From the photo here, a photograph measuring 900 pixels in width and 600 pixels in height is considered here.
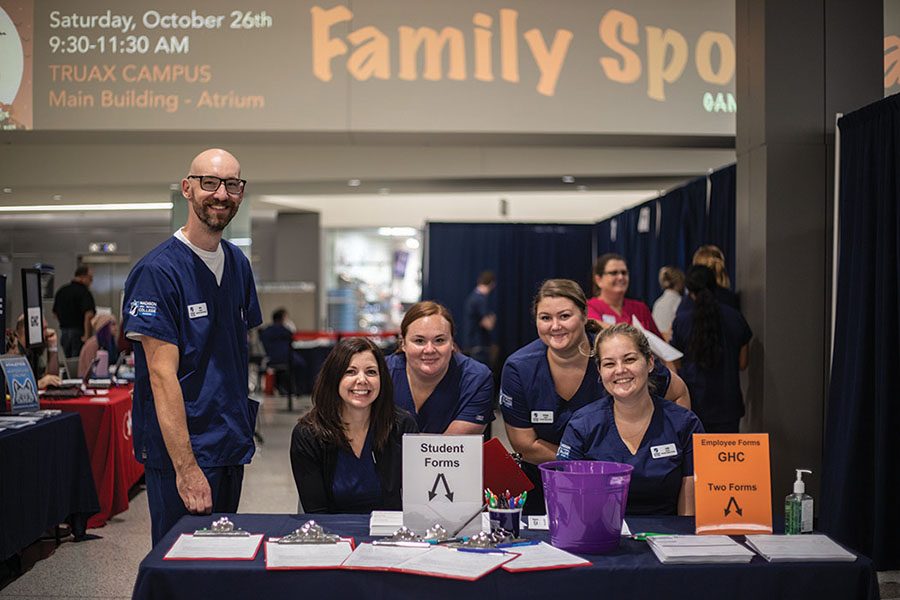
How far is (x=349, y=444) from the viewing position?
2.51 m

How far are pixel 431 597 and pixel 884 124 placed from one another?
2.92 m

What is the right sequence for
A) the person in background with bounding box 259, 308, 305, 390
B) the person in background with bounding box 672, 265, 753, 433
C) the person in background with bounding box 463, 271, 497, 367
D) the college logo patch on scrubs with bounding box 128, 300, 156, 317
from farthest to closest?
the person in background with bounding box 259, 308, 305, 390 < the person in background with bounding box 463, 271, 497, 367 < the person in background with bounding box 672, 265, 753, 433 < the college logo patch on scrubs with bounding box 128, 300, 156, 317

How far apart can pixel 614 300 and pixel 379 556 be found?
2.87 metres

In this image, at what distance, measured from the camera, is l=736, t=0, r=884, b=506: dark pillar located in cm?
420

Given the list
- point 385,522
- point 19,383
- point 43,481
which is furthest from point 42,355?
point 385,522

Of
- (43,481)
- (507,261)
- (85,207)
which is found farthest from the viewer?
(507,261)

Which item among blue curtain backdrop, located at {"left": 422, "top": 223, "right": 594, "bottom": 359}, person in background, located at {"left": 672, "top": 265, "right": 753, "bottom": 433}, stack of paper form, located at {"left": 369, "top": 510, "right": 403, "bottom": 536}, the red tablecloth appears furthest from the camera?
blue curtain backdrop, located at {"left": 422, "top": 223, "right": 594, "bottom": 359}

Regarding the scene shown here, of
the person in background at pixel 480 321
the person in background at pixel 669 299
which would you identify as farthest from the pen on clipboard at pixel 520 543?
the person in background at pixel 480 321

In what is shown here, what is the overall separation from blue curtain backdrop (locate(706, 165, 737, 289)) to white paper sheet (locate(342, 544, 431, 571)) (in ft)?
14.7

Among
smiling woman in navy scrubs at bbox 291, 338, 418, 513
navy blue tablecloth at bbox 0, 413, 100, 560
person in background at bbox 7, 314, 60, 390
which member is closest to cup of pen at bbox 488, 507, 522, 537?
smiling woman in navy scrubs at bbox 291, 338, 418, 513

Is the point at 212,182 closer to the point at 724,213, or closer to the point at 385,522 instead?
the point at 385,522

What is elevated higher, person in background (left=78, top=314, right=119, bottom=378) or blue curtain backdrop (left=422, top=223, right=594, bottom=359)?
blue curtain backdrop (left=422, top=223, right=594, bottom=359)

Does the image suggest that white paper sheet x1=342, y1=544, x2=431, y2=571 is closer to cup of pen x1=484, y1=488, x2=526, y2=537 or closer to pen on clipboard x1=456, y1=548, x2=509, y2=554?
pen on clipboard x1=456, y1=548, x2=509, y2=554

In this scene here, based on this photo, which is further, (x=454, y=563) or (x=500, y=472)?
(x=500, y=472)
